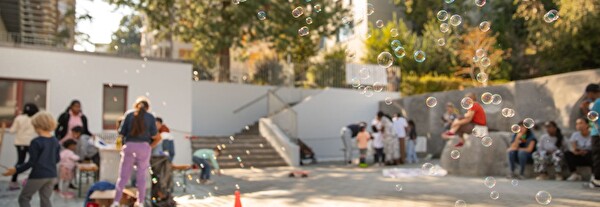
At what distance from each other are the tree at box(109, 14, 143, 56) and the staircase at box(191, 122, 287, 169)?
3.64 meters

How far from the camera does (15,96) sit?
41.6 ft

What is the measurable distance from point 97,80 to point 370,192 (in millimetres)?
8564

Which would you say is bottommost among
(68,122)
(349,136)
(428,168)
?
(428,168)

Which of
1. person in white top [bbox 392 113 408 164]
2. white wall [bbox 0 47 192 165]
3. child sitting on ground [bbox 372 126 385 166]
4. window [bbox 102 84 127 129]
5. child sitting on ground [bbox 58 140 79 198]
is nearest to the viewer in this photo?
child sitting on ground [bbox 58 140 79 198]

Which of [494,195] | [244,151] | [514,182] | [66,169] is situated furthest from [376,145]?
[66,169]

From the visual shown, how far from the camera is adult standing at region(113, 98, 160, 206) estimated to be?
690 centimetres

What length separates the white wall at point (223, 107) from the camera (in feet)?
65.0

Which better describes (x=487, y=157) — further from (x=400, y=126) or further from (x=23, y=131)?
(x=23, y=131)

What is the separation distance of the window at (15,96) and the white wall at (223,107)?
7160 millimetres

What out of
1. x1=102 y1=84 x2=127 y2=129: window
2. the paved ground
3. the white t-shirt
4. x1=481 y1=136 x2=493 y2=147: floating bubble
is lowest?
the paved ground

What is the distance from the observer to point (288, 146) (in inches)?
647

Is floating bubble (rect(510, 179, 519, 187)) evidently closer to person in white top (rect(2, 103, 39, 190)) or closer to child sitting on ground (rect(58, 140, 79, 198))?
child sitting on ground (rect(58, 140, 79, 198))

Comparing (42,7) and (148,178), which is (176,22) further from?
(148,178)

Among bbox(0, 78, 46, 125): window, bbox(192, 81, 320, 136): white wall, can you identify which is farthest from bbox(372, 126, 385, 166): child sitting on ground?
bbox(0, 78, 46, 125): window
